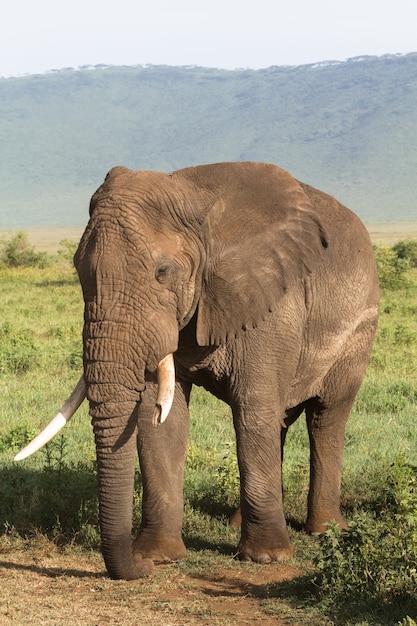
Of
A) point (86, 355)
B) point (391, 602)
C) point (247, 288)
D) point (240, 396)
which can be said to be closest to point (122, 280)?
point (86, 355)

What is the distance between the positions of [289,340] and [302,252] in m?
0.54

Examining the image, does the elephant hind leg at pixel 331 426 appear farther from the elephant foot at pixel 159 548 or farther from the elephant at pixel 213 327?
the elephant foot at pixel 159 548

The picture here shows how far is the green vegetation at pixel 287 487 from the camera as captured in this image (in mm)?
5250

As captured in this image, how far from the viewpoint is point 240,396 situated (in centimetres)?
609

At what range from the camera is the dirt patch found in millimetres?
5176

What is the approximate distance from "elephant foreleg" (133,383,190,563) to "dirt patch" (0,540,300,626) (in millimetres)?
178

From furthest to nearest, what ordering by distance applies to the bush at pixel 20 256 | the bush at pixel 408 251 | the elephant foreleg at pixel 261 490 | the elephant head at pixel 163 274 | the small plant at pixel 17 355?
the bush at pixel 408 251
the bush at pixel 20 256
the small plant at pixel 17 355
the elephant foreleg at pixel 261 490
the elephant head at pixel 163 274

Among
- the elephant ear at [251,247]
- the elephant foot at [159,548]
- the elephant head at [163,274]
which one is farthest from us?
the elephant foot at [159,548]

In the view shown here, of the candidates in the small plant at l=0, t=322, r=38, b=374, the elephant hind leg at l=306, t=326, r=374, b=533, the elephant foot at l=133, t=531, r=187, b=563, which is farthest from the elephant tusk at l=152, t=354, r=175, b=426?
the small plant at l=0, t=322, r=38, b=374

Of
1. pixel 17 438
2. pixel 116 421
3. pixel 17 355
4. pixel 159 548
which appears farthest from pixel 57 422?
pixel 17 355

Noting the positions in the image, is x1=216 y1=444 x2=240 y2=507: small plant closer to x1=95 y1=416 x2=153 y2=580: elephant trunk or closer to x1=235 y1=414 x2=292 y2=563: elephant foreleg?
x1=235 y1=414 x2=292 y2=563: elephant foreleg

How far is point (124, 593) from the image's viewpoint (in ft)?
18.2

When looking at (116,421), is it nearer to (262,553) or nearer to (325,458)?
(262,553)

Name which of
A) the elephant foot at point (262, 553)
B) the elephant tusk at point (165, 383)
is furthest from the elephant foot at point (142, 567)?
the elephant tusk at point (165, 383)
